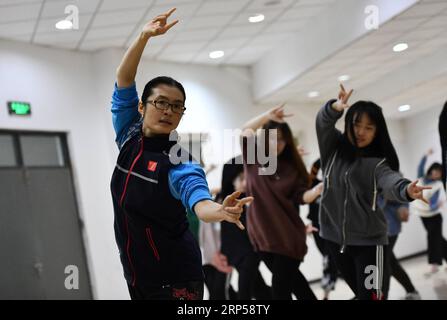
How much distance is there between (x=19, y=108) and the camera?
14.9 ft

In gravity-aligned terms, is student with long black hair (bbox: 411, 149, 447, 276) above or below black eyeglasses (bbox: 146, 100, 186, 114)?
below

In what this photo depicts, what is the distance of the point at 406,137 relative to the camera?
27.5 ft

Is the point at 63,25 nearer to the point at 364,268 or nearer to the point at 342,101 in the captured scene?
the point at 342,101

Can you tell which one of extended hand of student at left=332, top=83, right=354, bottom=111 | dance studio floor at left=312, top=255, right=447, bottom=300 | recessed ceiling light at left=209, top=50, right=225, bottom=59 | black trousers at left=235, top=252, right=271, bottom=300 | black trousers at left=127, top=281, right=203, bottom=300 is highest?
recessed ceiling light at left=209, top=50, right=225, bottom=59

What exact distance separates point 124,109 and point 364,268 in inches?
60.9

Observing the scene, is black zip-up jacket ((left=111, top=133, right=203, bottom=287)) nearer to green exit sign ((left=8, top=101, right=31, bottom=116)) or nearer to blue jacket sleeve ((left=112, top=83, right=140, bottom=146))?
blue jacket sleeve ((left=112, top=83, right=140, bottom=146))

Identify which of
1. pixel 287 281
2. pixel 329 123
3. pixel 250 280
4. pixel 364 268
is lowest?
pixel 250 280

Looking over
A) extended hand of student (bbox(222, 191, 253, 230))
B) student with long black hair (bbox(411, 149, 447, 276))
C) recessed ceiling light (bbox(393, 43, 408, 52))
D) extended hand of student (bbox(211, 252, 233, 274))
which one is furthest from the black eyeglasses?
student with long black hair (bbox(411, 149, 447, 276))

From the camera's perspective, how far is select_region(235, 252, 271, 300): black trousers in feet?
12.7

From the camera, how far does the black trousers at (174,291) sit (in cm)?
194

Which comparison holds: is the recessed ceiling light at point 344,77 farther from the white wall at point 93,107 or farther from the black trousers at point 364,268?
the black trousers at point 364,268

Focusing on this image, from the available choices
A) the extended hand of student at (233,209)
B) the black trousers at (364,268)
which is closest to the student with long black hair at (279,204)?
the black trousers at (364,268)

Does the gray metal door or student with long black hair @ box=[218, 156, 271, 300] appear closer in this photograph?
student with long black hair @ box=[218, 156, 271, 300]

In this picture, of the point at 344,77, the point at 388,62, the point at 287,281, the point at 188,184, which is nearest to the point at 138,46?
the point at 188,184
